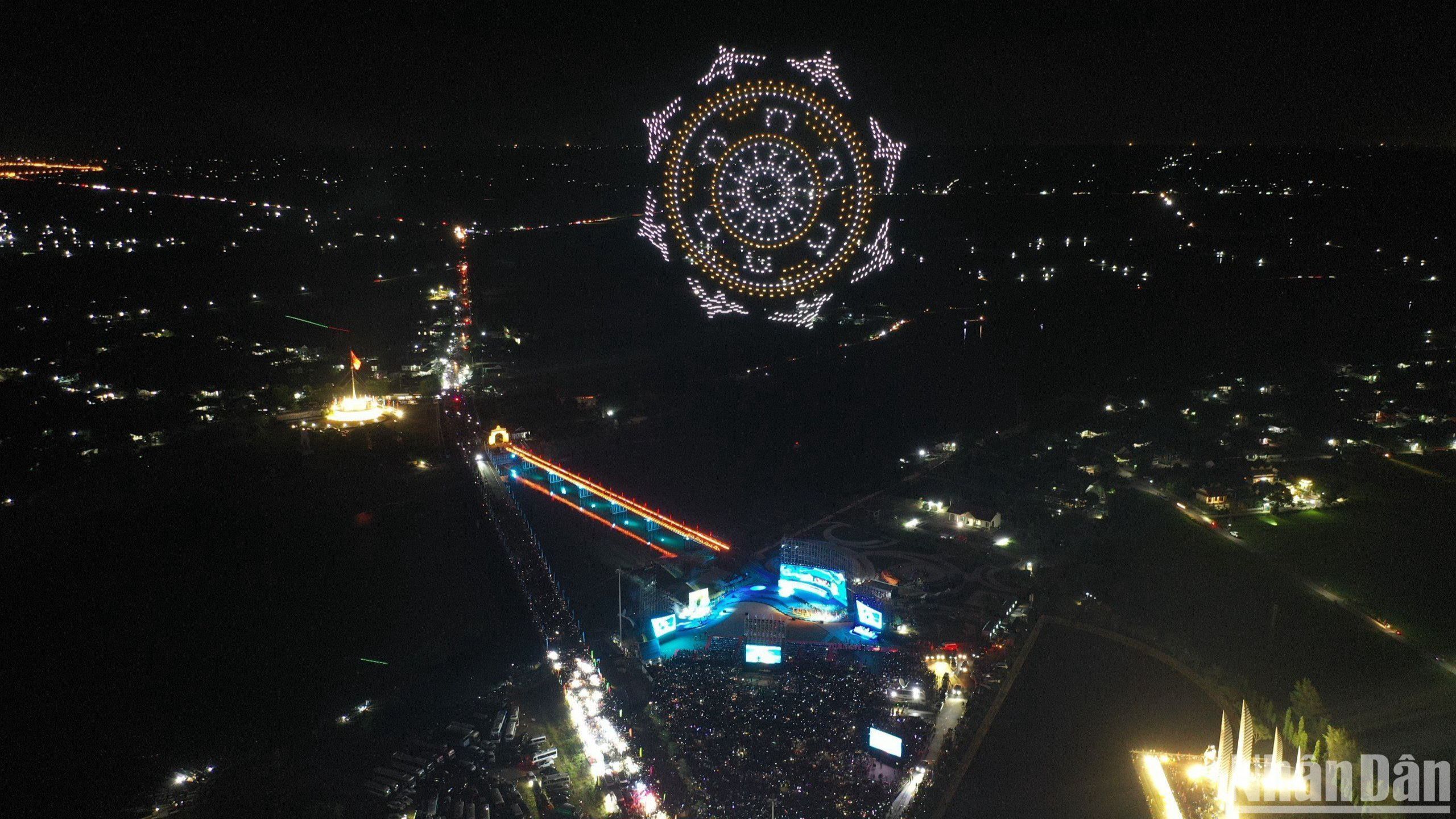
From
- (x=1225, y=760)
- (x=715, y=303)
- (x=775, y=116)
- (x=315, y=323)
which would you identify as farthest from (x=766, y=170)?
(x=715, y=303)

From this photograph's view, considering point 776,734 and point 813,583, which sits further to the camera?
point 813,583

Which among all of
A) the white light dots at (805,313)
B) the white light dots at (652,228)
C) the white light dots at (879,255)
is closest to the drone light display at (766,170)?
the white light dots at (805,313)

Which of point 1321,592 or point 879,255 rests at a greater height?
point 879,255

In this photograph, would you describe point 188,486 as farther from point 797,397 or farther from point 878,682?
point 797,397

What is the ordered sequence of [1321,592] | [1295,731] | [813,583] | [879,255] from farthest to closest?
[879,255] → [1321,592] → [813,583] → [1295,731]

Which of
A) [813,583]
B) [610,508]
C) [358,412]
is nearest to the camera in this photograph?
[813,583]

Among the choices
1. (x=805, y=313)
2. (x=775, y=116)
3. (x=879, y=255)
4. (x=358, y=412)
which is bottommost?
(x=358, y=412)

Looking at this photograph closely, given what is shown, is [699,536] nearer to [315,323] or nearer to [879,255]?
[315,323]

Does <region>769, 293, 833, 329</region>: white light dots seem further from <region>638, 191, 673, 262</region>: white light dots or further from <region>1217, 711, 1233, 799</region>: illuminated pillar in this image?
<region>1217, 711, 1233, 799</region>: illuminated pillar
